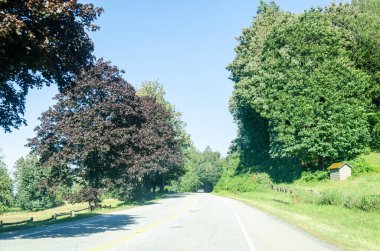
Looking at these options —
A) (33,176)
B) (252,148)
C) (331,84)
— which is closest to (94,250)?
(331,84)

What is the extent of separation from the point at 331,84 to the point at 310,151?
9.30m

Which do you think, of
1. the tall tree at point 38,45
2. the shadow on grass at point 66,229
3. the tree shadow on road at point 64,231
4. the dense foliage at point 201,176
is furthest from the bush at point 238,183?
the dense foliage at point 201,176

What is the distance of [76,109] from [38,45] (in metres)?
19.1

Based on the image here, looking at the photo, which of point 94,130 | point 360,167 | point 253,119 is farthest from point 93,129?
point 253,119

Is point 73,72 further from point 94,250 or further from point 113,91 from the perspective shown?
point 113,91

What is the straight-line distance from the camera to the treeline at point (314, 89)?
45.0 meters

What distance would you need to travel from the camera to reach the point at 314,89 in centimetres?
4594

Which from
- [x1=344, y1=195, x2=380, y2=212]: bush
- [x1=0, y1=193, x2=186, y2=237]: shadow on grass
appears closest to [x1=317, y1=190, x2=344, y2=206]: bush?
[x1=344, y1=195, x2=380, y2=212]: bush

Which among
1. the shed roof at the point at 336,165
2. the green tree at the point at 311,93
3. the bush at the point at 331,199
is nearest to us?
the bush at the point at 331,199

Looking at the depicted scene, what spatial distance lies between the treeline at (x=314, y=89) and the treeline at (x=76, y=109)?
53.9 feet

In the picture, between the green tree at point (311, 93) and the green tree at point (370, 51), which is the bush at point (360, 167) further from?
the green tree at point (370, 51)

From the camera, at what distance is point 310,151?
4478 centimetres

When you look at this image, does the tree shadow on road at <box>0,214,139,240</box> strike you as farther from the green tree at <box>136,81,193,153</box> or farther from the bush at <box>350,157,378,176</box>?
the green tree at <box>136,81,193,153</box>

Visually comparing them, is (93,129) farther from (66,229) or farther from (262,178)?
(262,178)
